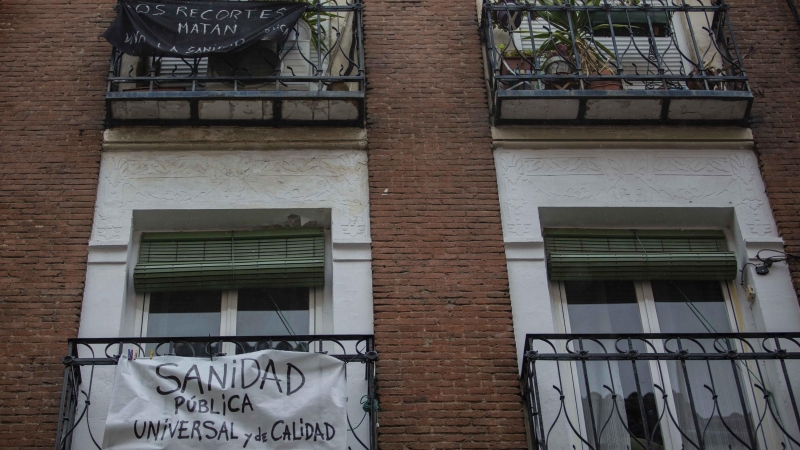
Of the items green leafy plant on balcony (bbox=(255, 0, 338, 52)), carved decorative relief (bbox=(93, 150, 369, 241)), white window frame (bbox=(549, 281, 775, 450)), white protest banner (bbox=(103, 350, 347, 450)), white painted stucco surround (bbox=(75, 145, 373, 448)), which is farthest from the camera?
green leafy plant on balcony (bbox=(255, 0, 338, 52))

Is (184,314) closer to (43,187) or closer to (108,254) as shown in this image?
(108,254)

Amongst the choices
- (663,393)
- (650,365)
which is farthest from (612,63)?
(663,393)

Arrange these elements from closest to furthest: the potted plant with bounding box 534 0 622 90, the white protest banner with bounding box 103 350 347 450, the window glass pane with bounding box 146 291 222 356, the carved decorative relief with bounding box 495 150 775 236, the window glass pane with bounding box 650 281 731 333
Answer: the white protest banner with bounding box 103 350 347 450
the window glass pane with bounding box 146 291 222 356
the window glass pane with bounding box 650 281 731 333
the carved decorative relief with bounding box 495 150 775 236
the potted plant with bounding box 534 0 622 90

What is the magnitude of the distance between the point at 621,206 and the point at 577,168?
1.89 feet

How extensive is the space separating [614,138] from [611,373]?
2448 mm

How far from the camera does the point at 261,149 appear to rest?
9516mm

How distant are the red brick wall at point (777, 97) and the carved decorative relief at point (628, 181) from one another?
148 mm

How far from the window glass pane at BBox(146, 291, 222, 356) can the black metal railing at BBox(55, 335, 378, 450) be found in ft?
0.98

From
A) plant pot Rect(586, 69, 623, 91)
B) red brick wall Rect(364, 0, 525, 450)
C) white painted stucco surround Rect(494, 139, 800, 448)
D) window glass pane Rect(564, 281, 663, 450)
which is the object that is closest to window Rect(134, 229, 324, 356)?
red brick wall Rect(364, 0, 525, 450)

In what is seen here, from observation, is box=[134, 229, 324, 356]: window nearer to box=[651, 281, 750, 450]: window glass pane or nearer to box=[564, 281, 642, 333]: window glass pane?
box=[564, 281, 642, 333]: window glass pane

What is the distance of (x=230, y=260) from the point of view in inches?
356

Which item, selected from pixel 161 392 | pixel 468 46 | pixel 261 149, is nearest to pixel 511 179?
pixel 468 46

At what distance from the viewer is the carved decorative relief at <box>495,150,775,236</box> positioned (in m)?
9.27

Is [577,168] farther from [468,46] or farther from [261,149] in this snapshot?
[261,149]
